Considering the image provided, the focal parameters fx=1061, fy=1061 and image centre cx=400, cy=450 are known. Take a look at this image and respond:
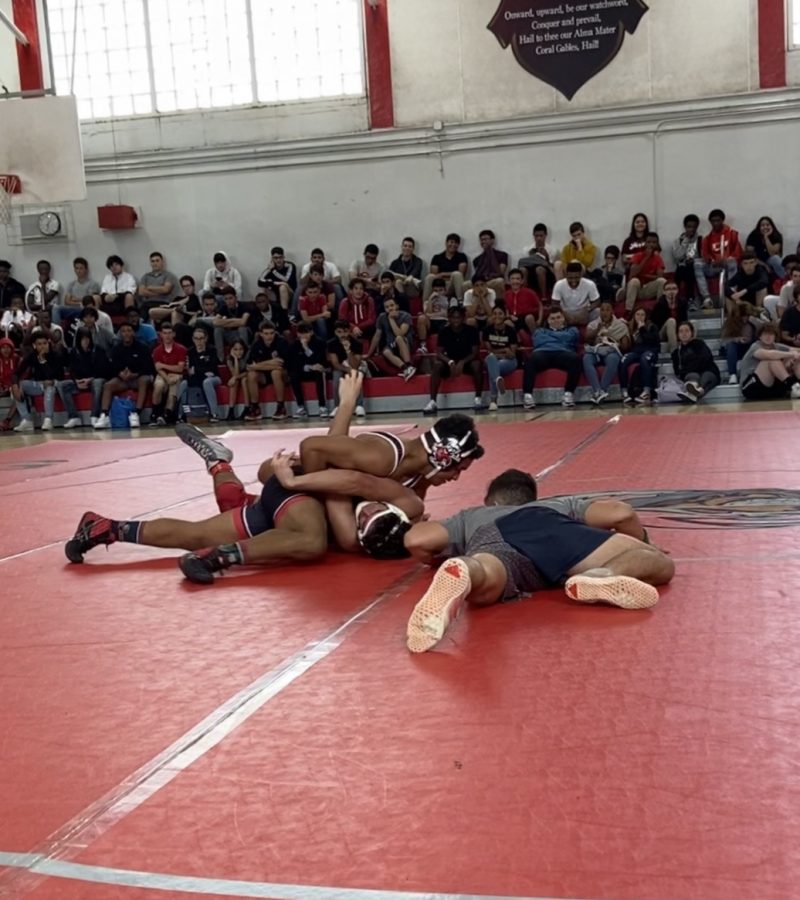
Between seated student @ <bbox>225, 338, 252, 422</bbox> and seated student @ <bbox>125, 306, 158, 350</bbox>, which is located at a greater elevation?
seated student @ <bbox>125, 306, 158, 350</bbox>

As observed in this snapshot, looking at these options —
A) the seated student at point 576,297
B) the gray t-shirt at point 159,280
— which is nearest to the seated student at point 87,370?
the gray t-shirt at point 159,280

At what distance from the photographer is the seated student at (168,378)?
48.4 feet

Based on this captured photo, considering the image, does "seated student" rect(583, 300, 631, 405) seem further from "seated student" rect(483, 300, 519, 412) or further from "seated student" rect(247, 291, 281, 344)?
"seated student" rect(247, 291, 281, 344)

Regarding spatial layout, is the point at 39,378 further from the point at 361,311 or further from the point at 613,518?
the point at 613,518

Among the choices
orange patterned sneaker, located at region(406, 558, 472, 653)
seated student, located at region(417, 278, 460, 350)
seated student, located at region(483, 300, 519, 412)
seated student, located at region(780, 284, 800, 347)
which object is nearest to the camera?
orange patterned sneaker, located at region(406, 558, 472, 653)

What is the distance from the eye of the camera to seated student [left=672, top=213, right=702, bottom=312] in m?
14.7

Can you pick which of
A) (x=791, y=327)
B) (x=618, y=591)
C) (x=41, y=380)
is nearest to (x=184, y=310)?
(x=41, y=380)

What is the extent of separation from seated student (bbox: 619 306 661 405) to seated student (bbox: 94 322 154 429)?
657 centimetres

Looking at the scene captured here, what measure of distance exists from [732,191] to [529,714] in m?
14.5

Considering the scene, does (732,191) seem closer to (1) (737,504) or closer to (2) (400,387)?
(2) (400,387)

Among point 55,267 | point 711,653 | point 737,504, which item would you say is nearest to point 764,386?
point 737,504

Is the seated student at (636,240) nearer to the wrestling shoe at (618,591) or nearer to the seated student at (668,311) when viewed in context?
the seated student at (668,311)

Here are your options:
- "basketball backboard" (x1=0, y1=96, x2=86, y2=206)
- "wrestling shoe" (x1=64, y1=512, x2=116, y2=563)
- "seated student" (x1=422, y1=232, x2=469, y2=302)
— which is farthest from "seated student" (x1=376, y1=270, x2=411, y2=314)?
"wrestling shoe" (x1=64, y1=512, x2=116, y2=563)

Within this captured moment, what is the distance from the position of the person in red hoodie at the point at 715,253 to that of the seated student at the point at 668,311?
3.65 feet
